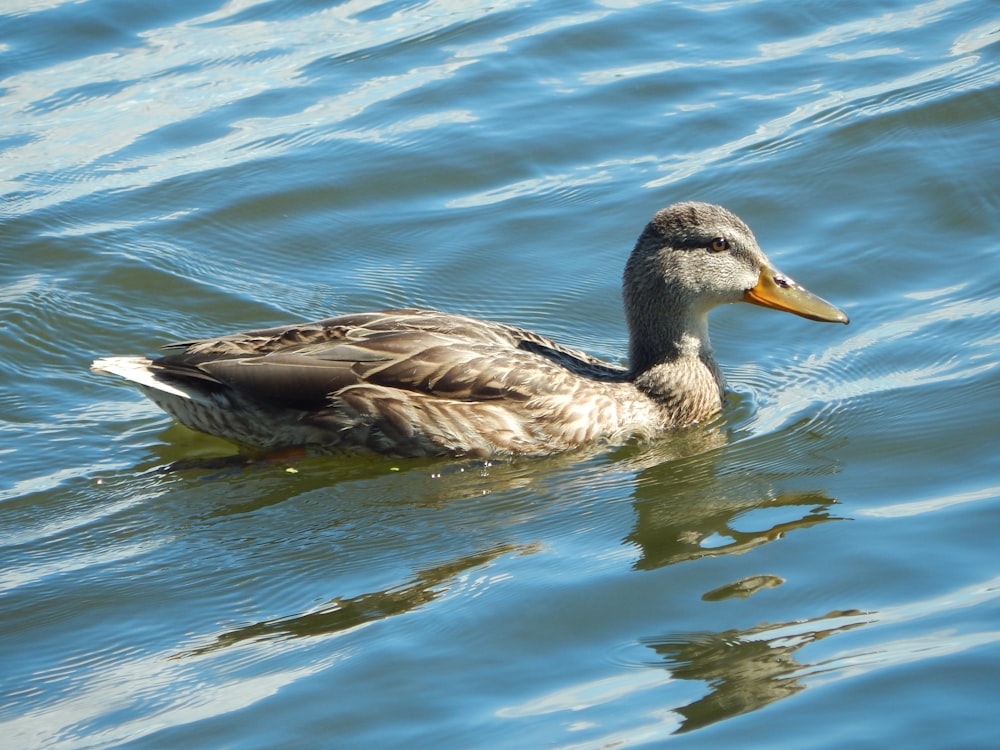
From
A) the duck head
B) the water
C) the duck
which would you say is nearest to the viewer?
the water

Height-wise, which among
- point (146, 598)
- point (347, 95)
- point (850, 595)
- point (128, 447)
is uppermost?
point (347, 95)

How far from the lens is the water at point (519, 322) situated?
5910 millimetres

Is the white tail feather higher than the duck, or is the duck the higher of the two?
the white tail feather

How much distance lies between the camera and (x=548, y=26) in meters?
14.9

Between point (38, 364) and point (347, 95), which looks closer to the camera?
point (38, 364)

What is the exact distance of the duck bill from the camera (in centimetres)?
897

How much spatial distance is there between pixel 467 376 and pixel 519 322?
1.86 m

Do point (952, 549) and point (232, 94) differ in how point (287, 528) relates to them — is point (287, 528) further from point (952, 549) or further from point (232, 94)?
point (232, 94)

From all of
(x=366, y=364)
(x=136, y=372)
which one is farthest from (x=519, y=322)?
(x=136, y=372)

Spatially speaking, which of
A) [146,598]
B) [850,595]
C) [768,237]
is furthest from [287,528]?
[768,237]

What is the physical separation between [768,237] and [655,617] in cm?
524

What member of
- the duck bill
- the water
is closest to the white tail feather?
the water

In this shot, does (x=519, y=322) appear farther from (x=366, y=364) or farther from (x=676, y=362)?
(x=366, y=364)

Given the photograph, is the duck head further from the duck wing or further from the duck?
the duck wing
